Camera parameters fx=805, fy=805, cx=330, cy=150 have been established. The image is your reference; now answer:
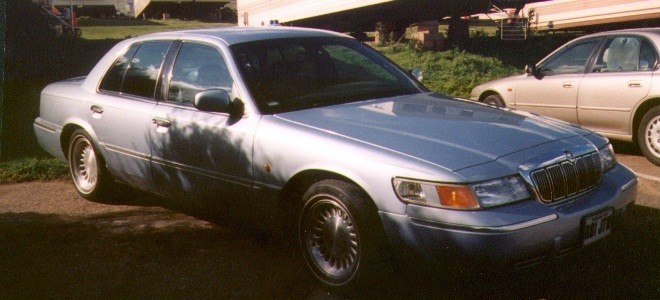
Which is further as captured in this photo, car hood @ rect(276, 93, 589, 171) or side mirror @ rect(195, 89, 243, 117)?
side mirror @ rect(195, 89, 243, 117)

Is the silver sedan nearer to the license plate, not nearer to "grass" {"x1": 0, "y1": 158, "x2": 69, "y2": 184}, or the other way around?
the license plate

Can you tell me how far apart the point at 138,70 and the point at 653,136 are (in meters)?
5.25

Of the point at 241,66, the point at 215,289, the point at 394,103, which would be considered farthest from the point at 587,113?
the point at 215,289

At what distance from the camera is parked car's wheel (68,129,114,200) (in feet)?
22.1

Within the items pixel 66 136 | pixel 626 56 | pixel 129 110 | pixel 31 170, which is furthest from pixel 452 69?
pixel 129 110

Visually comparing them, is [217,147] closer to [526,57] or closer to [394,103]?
[394,103]

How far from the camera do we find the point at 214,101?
5066mm

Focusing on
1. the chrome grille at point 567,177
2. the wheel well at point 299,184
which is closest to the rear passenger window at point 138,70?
the wheel well at point 299,184

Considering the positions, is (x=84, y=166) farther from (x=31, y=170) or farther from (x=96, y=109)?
(x=31, y=170)

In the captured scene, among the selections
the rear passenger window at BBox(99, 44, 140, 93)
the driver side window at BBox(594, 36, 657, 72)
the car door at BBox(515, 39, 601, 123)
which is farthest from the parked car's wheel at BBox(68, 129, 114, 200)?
the driver side window at BBox(594, 36, 657, 72)

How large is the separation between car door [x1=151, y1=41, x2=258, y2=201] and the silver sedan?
4.89m

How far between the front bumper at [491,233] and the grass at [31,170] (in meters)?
5.16

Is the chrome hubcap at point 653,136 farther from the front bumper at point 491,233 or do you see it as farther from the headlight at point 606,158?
the front bumper at point 491,233

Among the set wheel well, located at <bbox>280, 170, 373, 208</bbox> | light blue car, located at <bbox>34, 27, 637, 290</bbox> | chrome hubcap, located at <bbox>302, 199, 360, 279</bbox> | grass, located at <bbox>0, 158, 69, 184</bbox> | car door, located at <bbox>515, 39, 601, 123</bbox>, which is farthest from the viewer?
car door, located at <bbox>515, 39, 601, 123</bbox>
